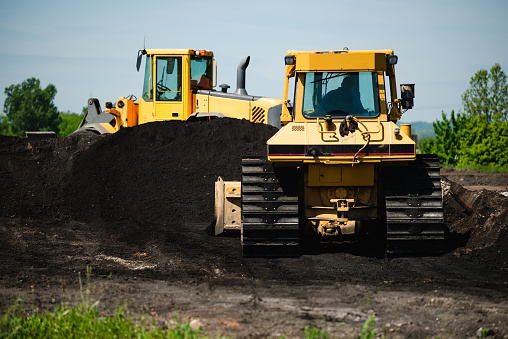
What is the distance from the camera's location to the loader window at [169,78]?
18672 millimetres

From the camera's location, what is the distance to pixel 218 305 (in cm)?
653

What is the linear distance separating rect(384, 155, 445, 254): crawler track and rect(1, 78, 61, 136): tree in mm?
77995

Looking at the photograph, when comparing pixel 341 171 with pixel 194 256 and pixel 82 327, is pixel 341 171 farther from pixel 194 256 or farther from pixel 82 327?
pixel 82 327

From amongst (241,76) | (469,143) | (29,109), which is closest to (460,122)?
(469,143)

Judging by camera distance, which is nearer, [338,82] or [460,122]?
[338,82]

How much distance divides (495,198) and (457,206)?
1.21m

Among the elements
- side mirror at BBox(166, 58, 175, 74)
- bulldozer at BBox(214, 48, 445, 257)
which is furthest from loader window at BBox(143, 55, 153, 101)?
bulldozer at BBox(214, 48, 445, 257)

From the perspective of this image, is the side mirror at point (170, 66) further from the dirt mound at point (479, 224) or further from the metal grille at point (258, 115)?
the dirt mound at point (479, 224)

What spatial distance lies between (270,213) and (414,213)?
208 cm

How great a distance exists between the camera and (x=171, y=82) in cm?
1880

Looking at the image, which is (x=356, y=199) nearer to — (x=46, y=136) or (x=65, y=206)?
(x=65, y=206)

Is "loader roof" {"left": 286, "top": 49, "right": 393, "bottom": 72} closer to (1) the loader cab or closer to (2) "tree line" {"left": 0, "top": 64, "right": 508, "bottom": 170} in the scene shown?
(1) the loader cab

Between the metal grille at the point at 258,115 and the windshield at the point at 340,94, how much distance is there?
814 cm

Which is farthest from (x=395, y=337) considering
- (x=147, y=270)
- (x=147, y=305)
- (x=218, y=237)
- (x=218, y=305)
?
(x=218, y=237)
